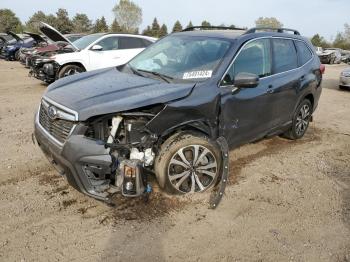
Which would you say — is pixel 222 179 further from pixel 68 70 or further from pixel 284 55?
pixel 68 70

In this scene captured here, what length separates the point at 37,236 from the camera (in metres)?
3.30

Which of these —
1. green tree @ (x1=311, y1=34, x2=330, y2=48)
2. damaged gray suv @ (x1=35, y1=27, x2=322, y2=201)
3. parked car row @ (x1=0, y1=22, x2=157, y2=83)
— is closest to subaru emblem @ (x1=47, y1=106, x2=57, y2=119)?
damaged gray suv @ (x1=35, y1=27, x2=322, y2=201)

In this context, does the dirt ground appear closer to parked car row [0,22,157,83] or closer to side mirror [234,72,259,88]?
side mirror [234,72,259,88]

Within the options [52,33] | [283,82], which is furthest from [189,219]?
[52,33]

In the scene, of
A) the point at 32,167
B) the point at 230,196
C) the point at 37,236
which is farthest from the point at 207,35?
the point at 37,236

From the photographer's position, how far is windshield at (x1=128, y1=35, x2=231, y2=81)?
13.9 feet

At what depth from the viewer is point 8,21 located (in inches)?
2847

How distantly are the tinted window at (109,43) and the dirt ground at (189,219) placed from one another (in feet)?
19.7

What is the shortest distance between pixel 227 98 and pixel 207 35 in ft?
3.62

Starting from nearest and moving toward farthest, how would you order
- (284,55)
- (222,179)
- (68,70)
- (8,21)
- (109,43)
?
(222,179) → (284,55) → (68,70) → (109,43) → (8,21)

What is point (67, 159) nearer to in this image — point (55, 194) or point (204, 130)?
point (55, 194)

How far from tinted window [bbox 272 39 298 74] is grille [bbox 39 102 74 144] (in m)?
2.93

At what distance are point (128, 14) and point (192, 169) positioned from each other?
67.9 meters

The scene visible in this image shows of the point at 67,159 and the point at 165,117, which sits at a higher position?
the point at 165,117
